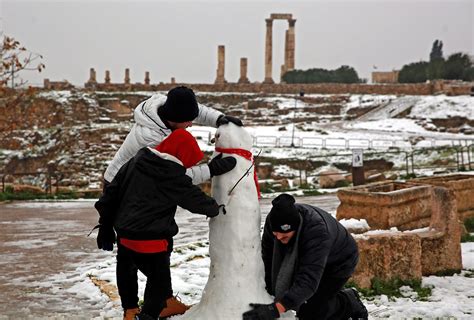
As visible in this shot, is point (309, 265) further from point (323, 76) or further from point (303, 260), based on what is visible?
point (323, 76)

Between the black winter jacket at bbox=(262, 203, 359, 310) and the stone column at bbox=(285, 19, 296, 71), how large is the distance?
65675mm

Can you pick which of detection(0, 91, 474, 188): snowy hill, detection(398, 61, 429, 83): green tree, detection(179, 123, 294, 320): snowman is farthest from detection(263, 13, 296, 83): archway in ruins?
detection(179, 123, 294, 320): snowman

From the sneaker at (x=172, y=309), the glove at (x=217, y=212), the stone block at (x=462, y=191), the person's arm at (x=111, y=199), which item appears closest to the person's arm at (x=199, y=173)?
the glove at (x=217, y=212)

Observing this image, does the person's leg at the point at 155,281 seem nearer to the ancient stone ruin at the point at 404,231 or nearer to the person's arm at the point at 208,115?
the person's arm at the point at 208,115

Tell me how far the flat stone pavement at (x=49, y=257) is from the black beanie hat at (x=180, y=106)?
234 cm

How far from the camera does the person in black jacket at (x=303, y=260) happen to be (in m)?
4.07

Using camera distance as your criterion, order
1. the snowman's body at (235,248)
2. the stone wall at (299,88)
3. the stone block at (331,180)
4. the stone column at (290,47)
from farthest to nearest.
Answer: the stone column at (290,47) < the stone wall at (299,88) < the stone block at (331,180) < the snowman's body at (235,248)

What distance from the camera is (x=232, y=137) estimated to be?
13.8 feet

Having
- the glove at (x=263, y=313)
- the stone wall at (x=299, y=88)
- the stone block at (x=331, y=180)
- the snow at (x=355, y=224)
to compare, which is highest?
the stone wall at (x=299, y=88)

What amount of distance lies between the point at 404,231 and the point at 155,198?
495cm

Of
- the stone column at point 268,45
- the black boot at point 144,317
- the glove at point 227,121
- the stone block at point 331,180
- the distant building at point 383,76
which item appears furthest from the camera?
the distant building at point 383,76

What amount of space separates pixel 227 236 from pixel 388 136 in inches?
1269

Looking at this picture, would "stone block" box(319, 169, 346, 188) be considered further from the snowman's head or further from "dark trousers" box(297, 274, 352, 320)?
the snowman's head

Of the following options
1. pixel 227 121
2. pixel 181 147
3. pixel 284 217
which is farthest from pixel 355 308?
pixel 181 147
